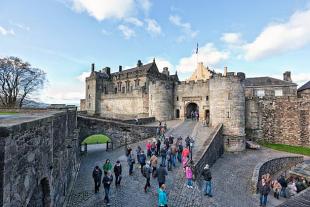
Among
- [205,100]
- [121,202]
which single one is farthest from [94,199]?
[205,100]

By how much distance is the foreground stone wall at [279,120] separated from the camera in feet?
82.4

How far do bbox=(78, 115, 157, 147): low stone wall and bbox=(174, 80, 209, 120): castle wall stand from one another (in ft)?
32.7

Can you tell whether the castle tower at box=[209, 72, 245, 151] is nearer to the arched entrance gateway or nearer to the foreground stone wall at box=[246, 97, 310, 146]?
the foreground stone wall at box=[246, 97, 310, 146]

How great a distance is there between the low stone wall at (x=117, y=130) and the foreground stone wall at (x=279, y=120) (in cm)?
1425

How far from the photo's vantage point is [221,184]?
44.4ft

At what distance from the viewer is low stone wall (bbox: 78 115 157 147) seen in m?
20.2

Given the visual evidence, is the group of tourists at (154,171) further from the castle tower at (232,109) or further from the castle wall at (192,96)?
the castle wall at (192,96)

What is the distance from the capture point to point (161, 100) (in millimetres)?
28734

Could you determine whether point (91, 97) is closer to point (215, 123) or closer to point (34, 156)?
point (215, 123)

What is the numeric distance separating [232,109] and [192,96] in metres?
6.94

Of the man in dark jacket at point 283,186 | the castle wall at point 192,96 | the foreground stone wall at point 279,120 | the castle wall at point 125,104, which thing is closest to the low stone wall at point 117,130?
the castle wall at point 192,96

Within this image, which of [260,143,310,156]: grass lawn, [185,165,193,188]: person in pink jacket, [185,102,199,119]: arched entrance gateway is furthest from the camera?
[185,102,199,119]: arched entrance gateway

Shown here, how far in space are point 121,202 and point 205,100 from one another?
20.3 m

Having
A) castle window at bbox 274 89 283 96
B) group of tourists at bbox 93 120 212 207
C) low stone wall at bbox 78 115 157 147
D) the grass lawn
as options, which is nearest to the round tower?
low stone wall at bbox 78 115 157 147
